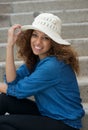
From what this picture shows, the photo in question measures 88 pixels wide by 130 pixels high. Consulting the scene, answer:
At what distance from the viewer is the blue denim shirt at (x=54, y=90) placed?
243cm

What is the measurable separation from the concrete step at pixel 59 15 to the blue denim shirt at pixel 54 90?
1953mm

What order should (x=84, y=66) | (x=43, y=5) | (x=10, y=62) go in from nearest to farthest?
(x=10, y=62)
(x=84, y=66)
(x=43, y=5)

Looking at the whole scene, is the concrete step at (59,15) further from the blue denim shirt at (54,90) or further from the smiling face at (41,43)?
the blue denim shirt at (54,90)

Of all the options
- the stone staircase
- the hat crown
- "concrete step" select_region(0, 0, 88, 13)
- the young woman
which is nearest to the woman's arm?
the young woman

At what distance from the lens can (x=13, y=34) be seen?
2693 mm

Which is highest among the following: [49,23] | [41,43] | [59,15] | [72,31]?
[49,23]

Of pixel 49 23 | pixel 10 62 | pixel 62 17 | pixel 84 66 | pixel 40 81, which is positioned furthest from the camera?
pixel 62 17

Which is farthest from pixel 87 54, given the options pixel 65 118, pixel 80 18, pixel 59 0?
pixel 65 118

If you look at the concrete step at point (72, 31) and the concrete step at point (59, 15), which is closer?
the concrete step at point (72, 31)

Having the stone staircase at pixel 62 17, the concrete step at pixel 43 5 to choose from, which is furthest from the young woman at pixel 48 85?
the concrete step at pixel 43 5

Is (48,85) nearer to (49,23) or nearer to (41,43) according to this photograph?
(41,43)

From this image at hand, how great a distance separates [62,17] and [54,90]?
6.86ft

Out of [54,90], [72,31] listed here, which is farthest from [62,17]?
[54,90]

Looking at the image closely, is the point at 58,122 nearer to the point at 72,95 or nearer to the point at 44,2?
the point at 72,95
